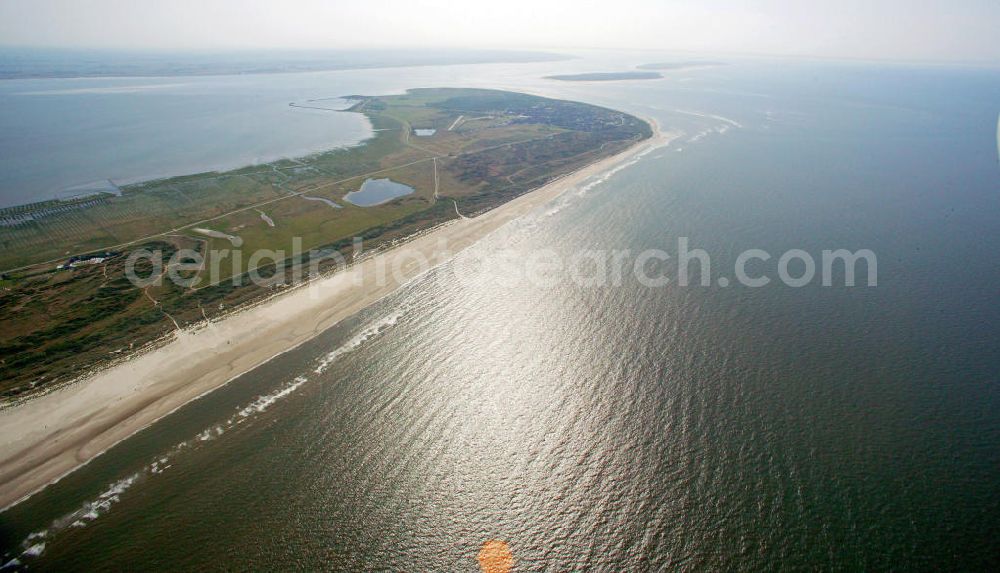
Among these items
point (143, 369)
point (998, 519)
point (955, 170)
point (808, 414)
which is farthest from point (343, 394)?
point (955, 170)

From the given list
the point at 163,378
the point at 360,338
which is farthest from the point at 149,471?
the point at 360,338

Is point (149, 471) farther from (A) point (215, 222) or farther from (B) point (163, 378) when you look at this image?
(A) point (215, 222)

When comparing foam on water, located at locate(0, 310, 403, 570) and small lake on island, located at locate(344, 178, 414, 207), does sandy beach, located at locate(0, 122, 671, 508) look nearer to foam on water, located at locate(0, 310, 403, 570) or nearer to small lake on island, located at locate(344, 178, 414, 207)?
foam on water, located at locate(0, 310, 403, 570)

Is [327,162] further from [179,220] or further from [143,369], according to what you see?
[143,369]

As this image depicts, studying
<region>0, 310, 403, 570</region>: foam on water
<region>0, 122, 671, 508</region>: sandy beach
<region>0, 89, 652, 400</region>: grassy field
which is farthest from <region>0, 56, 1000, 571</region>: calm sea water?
<region>0, 89, 652, 400</region>: grassy field

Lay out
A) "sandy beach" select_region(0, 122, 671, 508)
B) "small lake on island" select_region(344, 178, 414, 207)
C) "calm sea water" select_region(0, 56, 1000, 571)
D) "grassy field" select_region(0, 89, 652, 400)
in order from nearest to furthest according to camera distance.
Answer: "calm sea water" select_region(0, 56, 1000, 571), "sandy beach" select_region(0, 122, 671, 508), "grassy field" select_region(0, 89, 652, 400), "small lake on island" select_region(344, 178, 414, 207)
